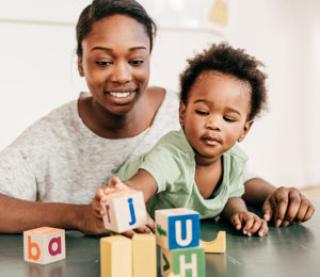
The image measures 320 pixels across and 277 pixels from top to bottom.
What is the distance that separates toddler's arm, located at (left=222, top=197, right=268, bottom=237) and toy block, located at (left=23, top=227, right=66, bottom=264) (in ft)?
1.10

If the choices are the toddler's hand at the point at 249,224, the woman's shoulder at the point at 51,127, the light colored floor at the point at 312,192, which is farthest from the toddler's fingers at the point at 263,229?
the light colored floor at the point at 312,192

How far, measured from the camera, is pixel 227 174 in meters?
1.17

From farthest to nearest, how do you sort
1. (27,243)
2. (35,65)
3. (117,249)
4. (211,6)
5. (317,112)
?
1. (317,112)
2. (211,6)
3. (35,65)
4. (27,243)
5. (117,249)

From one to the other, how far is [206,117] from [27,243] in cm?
41

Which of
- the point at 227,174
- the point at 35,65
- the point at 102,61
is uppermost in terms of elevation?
the point at 35,65

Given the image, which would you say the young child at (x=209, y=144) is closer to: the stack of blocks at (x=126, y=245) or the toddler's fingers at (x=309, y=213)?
the toddler's fingers at (x=309, y=213)

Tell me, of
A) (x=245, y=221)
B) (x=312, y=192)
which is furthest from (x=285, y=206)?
(x=312, y=192)

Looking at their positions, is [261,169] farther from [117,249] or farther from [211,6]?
[117,249]

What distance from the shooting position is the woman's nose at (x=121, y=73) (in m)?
1.12

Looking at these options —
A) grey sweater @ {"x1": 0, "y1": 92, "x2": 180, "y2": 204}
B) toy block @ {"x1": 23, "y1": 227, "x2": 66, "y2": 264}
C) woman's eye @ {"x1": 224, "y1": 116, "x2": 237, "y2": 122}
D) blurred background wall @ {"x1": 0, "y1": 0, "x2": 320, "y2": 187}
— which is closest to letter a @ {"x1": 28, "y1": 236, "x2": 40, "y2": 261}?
toy block @ {"x1": 23, "y1": 227, "x2": 66, "y2": 264}

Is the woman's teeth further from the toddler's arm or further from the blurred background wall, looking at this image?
the blurred background wall

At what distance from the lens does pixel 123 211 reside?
0.73 m

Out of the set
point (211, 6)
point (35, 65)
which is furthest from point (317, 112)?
point (35, 65)

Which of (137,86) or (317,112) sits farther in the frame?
(317,112)
